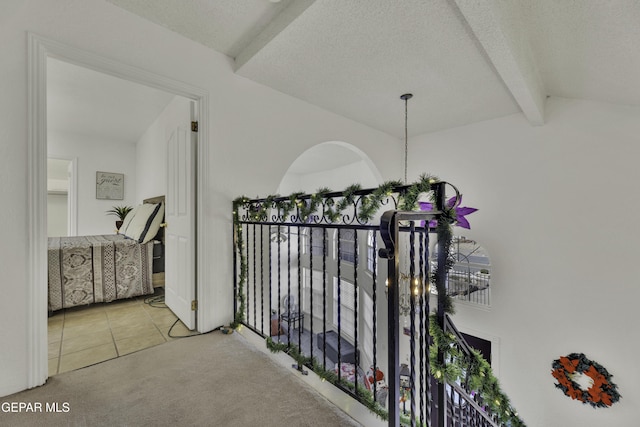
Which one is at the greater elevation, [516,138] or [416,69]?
[416,69]

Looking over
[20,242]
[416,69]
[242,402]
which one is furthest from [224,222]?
[416,69]

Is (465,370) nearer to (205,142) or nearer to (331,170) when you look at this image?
(205,142)

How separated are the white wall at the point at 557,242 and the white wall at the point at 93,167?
5871mm

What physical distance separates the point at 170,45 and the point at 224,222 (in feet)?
4.55

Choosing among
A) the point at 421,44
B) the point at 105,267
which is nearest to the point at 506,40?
the point at 421,44

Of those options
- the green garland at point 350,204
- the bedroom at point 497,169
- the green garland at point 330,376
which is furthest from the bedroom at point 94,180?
the green garland at point 330,376

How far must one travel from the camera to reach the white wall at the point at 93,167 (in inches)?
173

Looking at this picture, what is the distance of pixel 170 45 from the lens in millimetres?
1938

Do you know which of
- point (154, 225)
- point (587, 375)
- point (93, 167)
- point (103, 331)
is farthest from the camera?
point (93, 167)

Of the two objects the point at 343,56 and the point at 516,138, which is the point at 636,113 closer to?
the point at 516,138

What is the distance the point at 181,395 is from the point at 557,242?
13.5 ft

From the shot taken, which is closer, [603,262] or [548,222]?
[603,262]

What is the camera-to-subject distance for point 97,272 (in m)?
2.74

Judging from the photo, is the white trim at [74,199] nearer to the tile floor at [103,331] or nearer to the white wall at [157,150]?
the white wall at [157,150]
